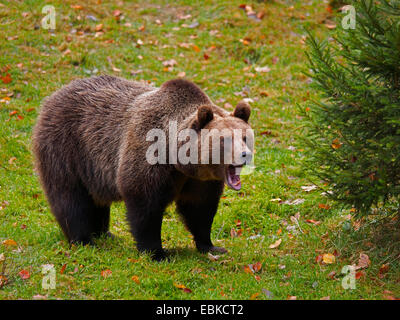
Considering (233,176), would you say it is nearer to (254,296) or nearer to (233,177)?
(233,177)

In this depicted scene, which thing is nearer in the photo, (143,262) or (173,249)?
(143,262)

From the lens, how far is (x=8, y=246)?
6371 mm

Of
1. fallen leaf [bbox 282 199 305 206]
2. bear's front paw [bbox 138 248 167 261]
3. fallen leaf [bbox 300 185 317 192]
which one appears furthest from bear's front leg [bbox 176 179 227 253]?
fallen leaf [bbox 300 185 317 192]

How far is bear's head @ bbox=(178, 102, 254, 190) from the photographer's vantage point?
5.46 meters

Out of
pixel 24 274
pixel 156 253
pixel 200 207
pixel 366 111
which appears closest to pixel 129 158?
pixel 200 207

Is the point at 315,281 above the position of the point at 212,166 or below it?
below

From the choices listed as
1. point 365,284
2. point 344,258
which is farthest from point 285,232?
point 365,284

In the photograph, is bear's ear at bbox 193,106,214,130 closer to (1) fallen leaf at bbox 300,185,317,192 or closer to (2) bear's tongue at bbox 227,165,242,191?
(2) bear's tongue at bbox 227,165,242,191

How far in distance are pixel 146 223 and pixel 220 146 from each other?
1.34 meters

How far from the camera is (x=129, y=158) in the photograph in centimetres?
624

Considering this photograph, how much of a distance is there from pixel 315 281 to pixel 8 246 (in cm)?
360

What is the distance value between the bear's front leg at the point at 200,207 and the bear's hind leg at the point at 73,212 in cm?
122

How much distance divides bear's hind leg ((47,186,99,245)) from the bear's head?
5.59 feet

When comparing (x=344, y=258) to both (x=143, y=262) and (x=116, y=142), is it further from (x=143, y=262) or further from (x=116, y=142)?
(x=116, y=142)
